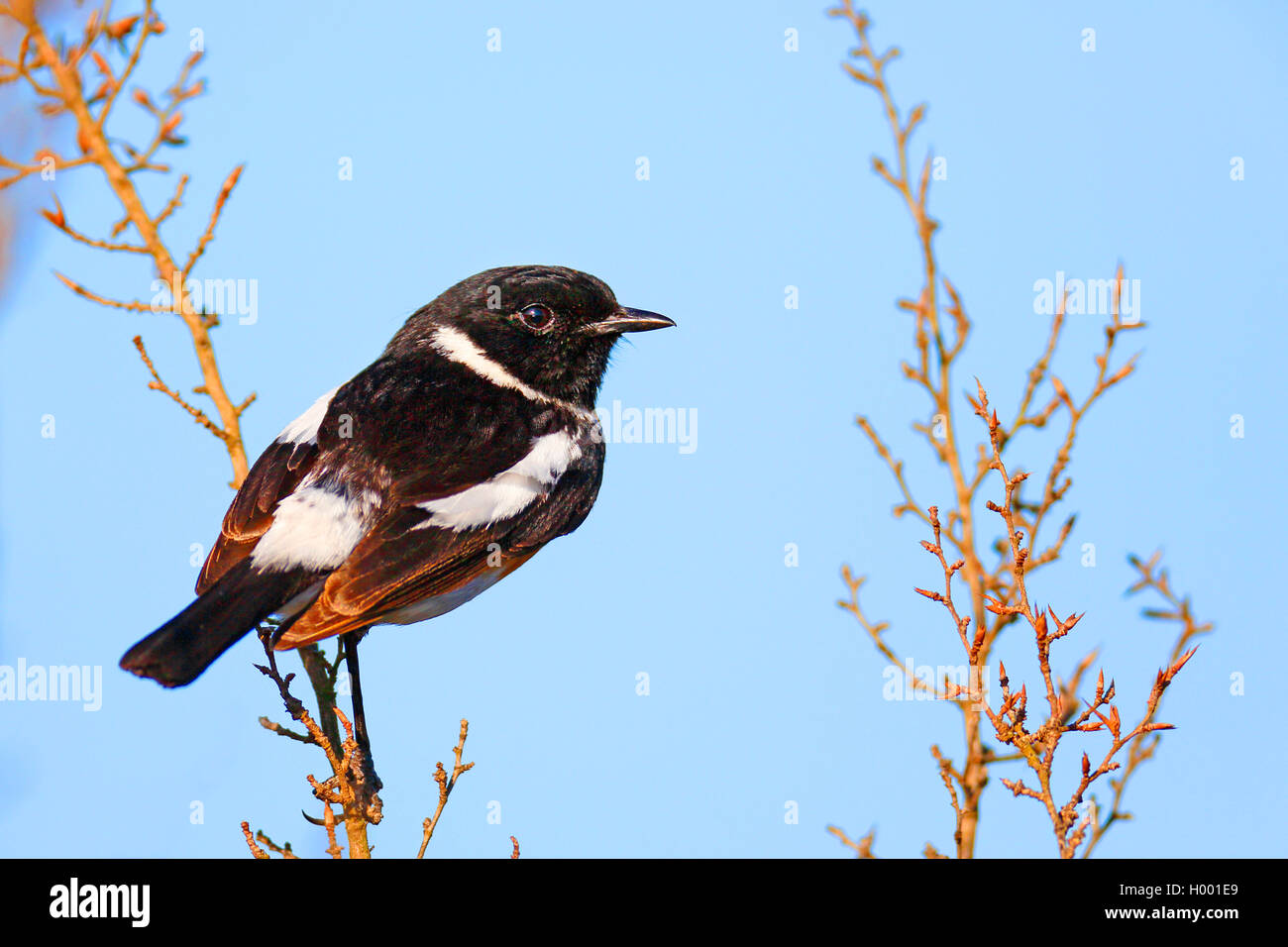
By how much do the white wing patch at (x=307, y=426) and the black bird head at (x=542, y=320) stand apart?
652 millimetres

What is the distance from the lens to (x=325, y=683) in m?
4.25

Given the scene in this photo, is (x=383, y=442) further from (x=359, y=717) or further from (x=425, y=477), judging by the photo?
(x=359, y=717)

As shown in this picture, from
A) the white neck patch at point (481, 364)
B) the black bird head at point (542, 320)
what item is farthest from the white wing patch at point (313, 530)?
the black bird head at point (542, 320)

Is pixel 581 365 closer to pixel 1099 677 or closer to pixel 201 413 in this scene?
pixel 201 413

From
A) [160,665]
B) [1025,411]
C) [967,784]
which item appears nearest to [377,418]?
[160,665]

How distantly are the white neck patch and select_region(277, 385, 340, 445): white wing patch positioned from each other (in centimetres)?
53

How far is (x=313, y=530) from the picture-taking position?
14.1 ft

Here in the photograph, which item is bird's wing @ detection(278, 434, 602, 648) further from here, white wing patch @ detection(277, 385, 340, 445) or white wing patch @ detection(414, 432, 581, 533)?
white wing patch @ detection(277, 385, 340, 445)

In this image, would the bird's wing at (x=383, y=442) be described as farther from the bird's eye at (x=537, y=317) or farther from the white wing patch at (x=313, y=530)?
the bird's eye at (x=537, y=317)

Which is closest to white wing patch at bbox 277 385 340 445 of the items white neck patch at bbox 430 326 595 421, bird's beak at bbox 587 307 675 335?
white neck patch at bbox 430 326 595 421

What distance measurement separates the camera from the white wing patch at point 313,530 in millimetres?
4215

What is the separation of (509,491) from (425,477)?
37 centimetres
